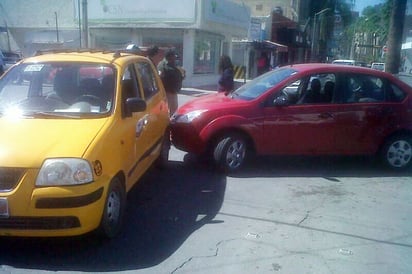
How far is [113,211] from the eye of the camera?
4.25 m

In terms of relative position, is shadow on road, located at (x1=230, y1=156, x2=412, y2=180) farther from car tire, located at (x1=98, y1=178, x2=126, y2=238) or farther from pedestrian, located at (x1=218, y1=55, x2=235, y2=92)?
pedestrian, located at (x1=218, y1=55, x2=235, y2=92)

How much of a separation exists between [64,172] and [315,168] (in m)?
4.63

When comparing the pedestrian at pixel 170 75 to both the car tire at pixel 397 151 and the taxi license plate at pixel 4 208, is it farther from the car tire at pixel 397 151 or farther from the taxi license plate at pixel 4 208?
the taxi license plate at pixel 4 208

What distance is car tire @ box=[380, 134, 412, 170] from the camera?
7012mm

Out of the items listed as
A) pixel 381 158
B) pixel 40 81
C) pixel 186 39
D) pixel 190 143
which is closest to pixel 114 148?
pixel 40 81

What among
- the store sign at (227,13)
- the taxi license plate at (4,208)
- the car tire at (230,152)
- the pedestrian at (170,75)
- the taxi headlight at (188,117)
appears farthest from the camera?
the store sign at (227,13)

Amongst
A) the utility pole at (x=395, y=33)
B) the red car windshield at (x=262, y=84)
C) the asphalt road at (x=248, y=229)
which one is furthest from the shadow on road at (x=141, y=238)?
the utility pole at (x=395, y=33)

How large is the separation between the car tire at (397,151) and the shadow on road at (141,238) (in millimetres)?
2781

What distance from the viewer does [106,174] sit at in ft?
13.0

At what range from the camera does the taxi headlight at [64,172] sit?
3.62 meters

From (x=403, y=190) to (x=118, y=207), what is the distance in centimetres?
415

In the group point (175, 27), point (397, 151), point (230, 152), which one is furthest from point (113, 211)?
point (175, 27)

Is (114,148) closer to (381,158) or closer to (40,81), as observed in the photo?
(40,81)

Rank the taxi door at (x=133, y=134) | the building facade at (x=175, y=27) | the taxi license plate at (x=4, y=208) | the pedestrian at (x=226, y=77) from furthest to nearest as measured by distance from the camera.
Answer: the building facade at (x=175, y=27)
the pedestrian at (x=226, y=77)
the taxi door at (x=133, y=134)
the taxi license plate at (x=4, y=208)
